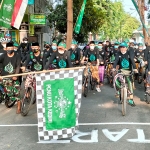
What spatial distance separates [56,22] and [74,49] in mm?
19297

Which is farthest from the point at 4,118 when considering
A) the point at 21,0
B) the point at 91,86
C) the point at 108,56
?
the point at 108,56

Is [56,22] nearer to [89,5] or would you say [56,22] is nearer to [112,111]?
[89,5]

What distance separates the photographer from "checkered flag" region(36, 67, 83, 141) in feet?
19.2

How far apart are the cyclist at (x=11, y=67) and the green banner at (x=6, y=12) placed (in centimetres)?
100

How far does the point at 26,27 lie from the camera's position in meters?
28.7

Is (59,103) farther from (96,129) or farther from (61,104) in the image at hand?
(96,129)

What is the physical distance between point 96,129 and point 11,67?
3.03 m

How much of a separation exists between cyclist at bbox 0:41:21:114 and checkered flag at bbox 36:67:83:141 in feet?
9.74

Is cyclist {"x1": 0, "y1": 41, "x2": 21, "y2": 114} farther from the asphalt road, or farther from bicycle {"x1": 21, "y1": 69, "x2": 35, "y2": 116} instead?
the asphalt road

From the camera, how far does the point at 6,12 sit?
9.56m

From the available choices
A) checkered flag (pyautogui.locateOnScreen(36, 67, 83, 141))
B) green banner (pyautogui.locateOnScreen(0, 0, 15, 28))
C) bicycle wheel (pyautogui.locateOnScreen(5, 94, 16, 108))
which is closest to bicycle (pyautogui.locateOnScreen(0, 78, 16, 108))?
bicycle wheel (pyautogui.locateOnScreen(5, 94, 16, 108))

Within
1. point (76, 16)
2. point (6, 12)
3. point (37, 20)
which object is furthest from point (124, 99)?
point (76, 16)

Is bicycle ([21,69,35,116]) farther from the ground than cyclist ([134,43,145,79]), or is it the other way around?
cyclist ([134,43,145,79])

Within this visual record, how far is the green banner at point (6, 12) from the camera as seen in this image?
941 centimetres
